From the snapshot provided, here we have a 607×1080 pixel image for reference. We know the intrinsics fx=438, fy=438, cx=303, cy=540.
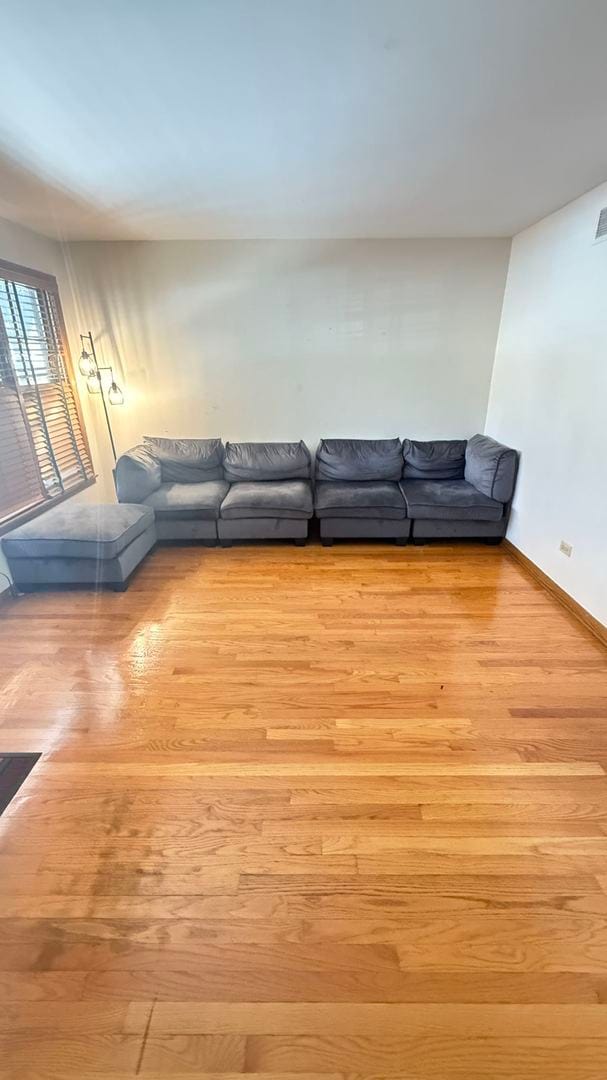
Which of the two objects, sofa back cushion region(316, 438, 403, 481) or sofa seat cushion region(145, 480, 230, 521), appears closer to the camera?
sofa seat cushion region(145, 480, 230, 521)

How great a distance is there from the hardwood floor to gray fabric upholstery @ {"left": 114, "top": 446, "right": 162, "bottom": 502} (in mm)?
1466

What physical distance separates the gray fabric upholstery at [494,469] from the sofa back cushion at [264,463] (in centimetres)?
153

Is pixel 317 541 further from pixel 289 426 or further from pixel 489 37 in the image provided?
pixel 489 37

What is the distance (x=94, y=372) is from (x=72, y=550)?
1.87m

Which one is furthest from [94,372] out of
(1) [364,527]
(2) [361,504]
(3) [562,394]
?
(3) [562,394]

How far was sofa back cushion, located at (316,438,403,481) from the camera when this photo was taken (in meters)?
4.15

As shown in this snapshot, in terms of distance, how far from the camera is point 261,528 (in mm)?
3764

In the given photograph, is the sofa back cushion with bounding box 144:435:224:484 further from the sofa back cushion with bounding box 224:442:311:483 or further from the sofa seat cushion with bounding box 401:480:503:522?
the sofa seat cushion with bounding box 401:480:503:522

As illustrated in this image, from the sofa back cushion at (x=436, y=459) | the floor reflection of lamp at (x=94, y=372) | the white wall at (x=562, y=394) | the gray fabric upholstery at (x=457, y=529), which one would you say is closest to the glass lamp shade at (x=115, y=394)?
the floor reflection of lamp at (x=94, y=372)

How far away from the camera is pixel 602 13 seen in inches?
52.3

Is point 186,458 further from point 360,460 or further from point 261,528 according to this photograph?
point 360,460

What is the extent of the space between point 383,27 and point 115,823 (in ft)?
9.04

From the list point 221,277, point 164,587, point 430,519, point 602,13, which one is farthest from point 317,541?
point 602,13

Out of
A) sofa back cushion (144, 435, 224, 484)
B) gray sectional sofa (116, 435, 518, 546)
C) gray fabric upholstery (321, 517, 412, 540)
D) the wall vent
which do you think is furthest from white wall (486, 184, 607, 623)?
sofa back cushion (144, 435, 224, 484)
